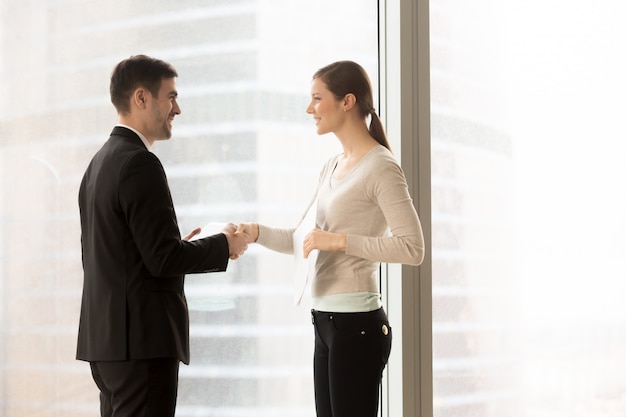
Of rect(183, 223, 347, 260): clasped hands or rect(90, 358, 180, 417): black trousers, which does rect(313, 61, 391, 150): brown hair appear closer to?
rect(183, 223, 347, 260): clasped hands

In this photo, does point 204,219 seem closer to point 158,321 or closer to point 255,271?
point 255,271

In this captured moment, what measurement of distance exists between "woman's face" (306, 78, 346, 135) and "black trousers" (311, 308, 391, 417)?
Result: 1.97 feet

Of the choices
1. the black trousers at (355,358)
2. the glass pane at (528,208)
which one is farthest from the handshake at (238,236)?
the glass pane at (528,208)

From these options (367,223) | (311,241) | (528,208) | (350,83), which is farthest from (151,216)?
(528,208)

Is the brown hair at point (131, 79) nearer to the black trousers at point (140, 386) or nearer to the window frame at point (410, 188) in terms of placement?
the black trousers at point (140, 386)

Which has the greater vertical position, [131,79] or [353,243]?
[131,79]

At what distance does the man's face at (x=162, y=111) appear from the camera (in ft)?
6.09

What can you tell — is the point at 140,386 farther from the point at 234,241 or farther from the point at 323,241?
the point at 323,241

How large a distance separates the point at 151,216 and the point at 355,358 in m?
0.72

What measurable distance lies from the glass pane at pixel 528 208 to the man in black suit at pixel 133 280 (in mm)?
1452

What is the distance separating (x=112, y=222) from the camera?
1.72 m

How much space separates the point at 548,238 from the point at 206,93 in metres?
1.77

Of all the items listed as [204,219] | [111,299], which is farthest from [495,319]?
[111,299]

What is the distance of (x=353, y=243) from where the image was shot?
196 cm
